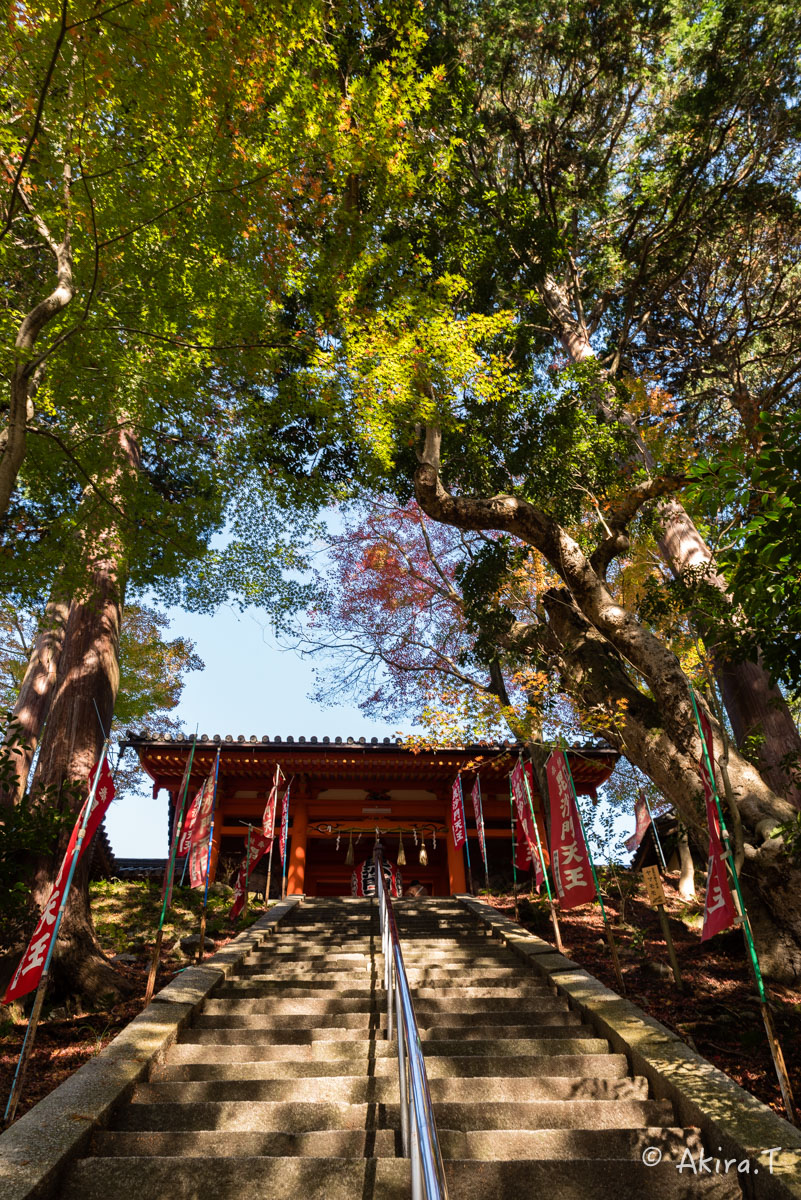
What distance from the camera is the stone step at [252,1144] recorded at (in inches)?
131

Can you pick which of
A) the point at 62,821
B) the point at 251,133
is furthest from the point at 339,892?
the point at 251,133

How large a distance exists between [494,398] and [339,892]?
13717mm

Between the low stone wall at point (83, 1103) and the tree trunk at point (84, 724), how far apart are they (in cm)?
173

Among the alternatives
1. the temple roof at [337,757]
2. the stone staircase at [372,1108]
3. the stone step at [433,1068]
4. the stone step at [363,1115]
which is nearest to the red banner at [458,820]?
the temple roof at [337,757]

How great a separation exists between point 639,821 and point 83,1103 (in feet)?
43.4

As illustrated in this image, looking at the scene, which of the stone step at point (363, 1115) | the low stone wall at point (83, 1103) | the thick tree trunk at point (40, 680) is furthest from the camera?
the thick tree trunk at point (40, 680)

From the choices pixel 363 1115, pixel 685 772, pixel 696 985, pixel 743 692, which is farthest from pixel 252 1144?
pixel 743 692

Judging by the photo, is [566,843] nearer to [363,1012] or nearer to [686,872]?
[363,1012]

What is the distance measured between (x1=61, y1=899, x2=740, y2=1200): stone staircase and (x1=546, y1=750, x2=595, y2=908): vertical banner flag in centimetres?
95

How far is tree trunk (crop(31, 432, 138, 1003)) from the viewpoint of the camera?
6539mm

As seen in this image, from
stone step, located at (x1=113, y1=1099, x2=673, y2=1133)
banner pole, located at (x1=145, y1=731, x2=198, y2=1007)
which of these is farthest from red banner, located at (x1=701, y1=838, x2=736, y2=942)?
banner pole, located at (x1=145, y1=731, x2=198, y2=1007)

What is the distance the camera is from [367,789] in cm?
1487

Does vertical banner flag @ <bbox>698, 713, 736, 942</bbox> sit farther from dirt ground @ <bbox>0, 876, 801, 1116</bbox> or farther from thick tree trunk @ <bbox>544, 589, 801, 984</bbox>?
dirt ground @ <bbox>0, 876, 801, 1116</bbox>

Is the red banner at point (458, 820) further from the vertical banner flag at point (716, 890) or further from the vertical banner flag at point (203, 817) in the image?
the vertical banner flag at point (716, 890)
